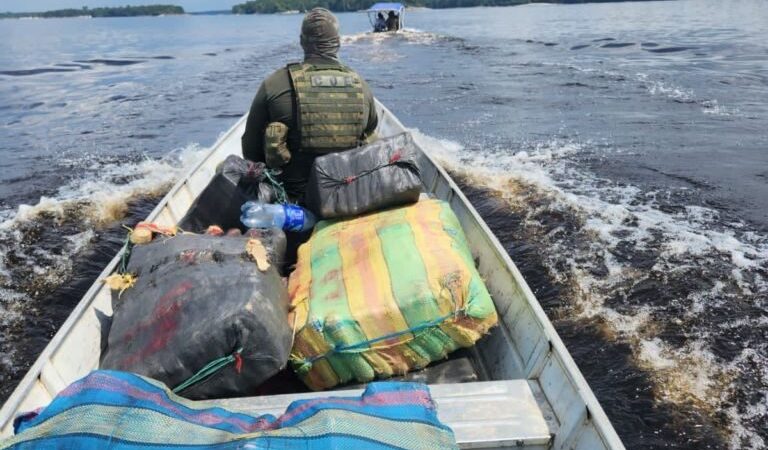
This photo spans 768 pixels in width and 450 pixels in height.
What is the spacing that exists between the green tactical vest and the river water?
9.71 ft

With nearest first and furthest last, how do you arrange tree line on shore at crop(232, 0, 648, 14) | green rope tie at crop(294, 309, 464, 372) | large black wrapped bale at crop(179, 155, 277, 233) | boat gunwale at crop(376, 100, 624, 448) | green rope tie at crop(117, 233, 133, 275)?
1. boat gunwale at crop(376, 100, 624, 448)
2. green rope tie at crop(294, 309, 464, 372)
3. green rope tie at crop(117, 233, 133, 275)
4. large black wrapped bale at crop(179, 155, 277, 233)
5. tree line on shore at crop(232, 0, 648, 14)

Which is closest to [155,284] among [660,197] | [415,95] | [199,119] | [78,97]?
[660,197]

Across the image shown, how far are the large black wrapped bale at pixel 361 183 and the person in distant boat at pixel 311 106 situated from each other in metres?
0.38

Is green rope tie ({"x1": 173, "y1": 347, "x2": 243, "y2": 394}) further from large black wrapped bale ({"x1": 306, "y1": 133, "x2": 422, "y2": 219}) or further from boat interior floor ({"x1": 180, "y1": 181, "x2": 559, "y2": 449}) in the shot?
large black wrapped bale ({"x1": 306, "y1": 133, "x2": 422, "y2": 219})

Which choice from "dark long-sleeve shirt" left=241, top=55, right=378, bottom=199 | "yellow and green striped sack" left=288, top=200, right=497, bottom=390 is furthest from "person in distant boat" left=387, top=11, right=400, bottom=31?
A: "yellow and green striped sack" left=288, top=200, right=497, bottom=390

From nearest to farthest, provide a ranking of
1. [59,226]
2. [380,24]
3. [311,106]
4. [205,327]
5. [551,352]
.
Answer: [205,327], [551,352], [311,106], [59,226], [380,24]

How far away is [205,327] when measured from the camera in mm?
2492

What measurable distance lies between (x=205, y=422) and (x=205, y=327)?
0.59 m

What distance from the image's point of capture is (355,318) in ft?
9.25

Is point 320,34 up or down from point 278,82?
up

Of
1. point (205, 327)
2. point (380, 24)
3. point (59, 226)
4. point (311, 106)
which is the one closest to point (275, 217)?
point (311, 106)

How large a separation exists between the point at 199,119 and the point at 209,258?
14.2 m

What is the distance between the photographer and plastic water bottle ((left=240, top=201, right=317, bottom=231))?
4039 mm

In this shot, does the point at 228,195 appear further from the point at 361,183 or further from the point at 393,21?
the point at 393,21
